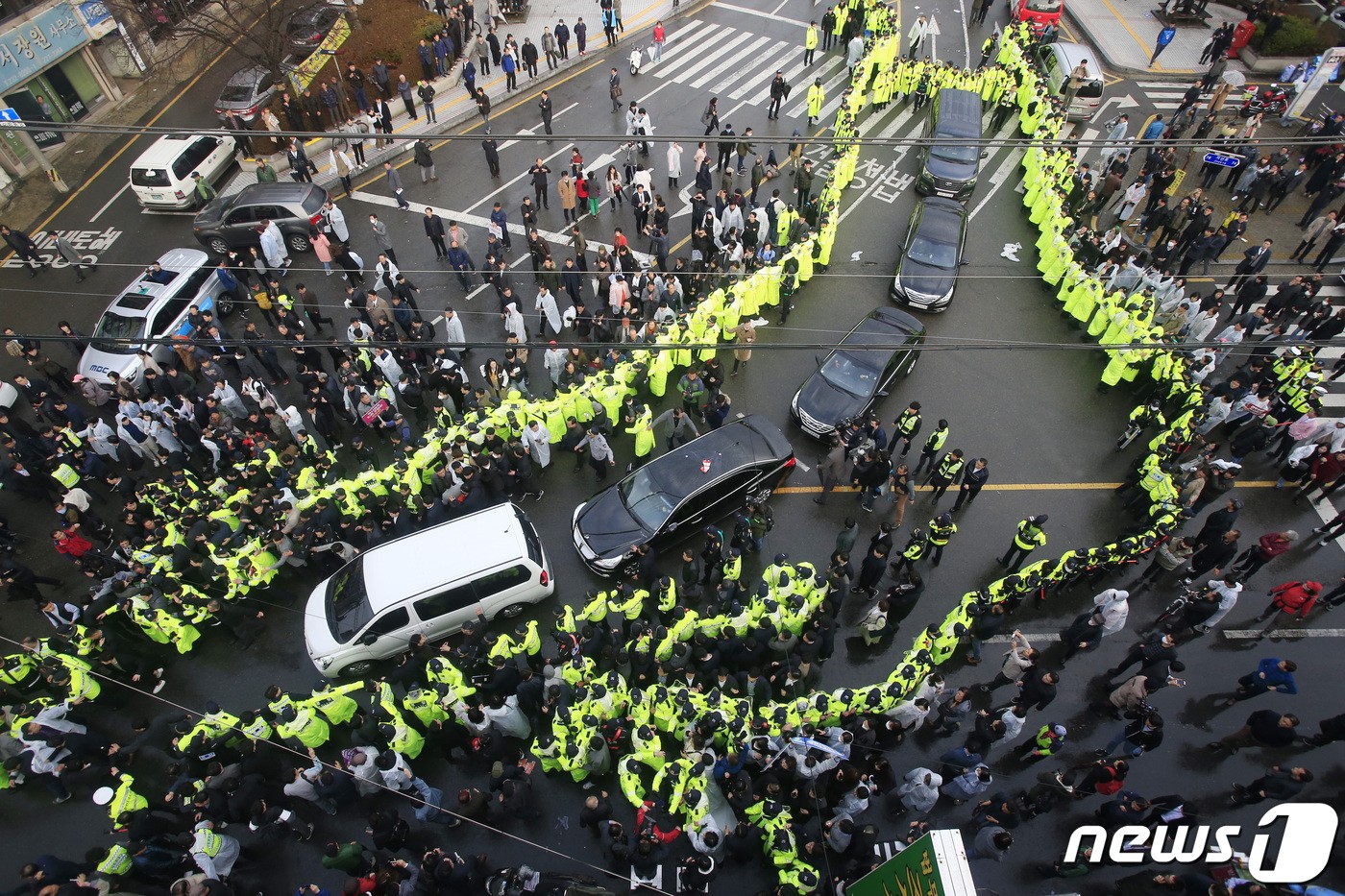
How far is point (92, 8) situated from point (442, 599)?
2499 centimetres

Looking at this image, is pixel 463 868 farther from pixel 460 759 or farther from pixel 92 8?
pixel 92 8

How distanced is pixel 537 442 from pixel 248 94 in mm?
17502

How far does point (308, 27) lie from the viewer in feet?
82.0

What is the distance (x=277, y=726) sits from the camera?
9.73 m

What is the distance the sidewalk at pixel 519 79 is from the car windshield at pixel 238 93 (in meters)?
1.92

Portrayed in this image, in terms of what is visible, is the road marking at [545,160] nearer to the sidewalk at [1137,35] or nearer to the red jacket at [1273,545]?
the red jacket at [1273,545]

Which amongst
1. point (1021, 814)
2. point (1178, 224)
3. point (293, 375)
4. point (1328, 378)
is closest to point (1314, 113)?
point (1178, 224)

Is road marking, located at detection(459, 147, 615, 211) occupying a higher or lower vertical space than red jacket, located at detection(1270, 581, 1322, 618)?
higher

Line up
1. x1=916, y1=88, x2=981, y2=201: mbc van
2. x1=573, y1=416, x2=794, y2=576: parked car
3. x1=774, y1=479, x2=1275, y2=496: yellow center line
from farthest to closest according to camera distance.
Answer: x1=916, y1=88, x2=981, y2=201: mbc van → x1=774, y1=479, x2=1275, y2=496: yellow center line → x1=573, y1=416, x2=794, y2=576: parked car

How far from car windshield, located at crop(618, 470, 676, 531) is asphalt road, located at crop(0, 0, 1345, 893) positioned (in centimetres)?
149

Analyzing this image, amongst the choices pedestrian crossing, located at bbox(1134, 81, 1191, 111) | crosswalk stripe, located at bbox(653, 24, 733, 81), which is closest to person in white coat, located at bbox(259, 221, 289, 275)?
crosswalk stripe, located at bbox(653, 24, 733, 81)

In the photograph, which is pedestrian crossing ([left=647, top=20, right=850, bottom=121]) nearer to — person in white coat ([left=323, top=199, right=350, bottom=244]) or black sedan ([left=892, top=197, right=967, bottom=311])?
black sedan ([left=892, top=197, right=967, bottom=311])

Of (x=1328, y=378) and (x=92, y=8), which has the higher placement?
(x=92, y=8)
